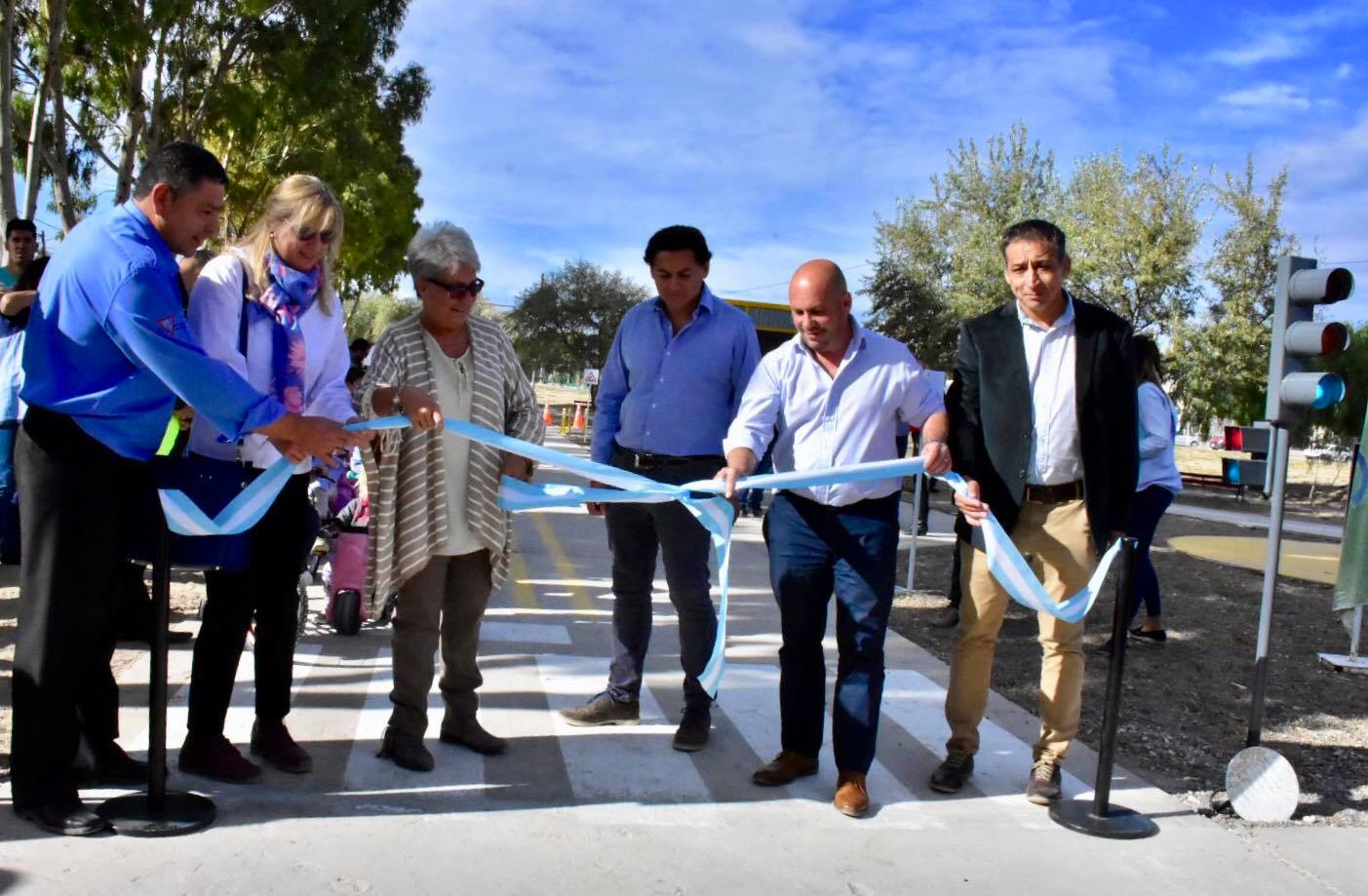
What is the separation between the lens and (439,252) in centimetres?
404

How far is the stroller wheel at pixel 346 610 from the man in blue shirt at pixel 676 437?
1913 millimetres

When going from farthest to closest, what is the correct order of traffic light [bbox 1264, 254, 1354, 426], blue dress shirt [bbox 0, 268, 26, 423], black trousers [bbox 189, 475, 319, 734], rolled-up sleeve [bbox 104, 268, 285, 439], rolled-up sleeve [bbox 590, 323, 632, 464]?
rolled-up sleeve [bbox 590, 323, 632, 464], blue dress shirt [bbox 0, 268, 26, 423], traffic light [bbox 1264, 254, 1354, 426], black trousers [bbox 189, 475, 319, 734], rolled-up sleeve [bbox 104, 268, 285, 439]

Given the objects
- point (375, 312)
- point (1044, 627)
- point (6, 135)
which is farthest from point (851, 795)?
point (375, 312)

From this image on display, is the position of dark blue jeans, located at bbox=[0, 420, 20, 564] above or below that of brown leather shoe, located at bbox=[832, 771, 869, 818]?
above

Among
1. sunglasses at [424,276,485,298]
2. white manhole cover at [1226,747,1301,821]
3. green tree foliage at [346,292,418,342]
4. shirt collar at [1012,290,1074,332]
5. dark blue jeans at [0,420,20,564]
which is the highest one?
green tree foliage at [346,292,418,342]

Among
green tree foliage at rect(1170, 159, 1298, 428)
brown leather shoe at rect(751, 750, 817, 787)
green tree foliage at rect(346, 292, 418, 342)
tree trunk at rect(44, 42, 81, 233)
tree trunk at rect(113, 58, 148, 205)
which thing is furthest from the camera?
green tree foliage at rect(346, 292, 418, 342)

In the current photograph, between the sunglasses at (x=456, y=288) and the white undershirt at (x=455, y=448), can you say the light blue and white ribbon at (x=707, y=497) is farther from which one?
the sunglasses at (x=456, y=288)

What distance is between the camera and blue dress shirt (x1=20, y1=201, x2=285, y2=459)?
129 inches

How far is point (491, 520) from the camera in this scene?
429 centimetres

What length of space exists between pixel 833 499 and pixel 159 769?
2.46 m

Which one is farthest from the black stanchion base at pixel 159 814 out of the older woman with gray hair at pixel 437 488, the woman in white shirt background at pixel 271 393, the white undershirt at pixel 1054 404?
the white undershirt at pixel 1054 404

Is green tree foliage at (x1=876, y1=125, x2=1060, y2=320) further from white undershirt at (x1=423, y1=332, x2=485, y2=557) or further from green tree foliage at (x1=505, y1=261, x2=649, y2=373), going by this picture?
white undershirt at (x1=423, y1=332, x2=485, y2=557)

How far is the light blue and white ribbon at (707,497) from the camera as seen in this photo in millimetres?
3727

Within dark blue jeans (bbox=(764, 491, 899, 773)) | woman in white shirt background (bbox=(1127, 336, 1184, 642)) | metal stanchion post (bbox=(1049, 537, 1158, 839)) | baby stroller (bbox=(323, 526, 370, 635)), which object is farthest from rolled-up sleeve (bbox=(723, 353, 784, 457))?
woman in white shirt background (bbox=(1127, 336, 1184, 642))
